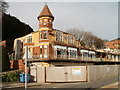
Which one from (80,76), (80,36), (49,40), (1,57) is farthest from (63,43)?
(80,36)

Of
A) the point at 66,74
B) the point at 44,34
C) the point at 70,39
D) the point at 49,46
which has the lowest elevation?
the point at 66,74

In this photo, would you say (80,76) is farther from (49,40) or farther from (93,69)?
(49,40)

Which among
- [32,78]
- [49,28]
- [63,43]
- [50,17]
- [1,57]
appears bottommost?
[32,78]

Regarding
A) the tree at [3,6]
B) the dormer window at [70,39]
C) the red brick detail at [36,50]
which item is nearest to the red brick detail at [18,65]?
the red brick detail at [36,50]

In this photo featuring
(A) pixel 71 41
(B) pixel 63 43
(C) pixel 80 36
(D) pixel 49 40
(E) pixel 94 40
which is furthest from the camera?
(E) pixel 94 40

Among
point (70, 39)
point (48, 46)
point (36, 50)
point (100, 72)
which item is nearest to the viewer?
point (100, 72)

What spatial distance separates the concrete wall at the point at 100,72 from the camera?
22.3 metres

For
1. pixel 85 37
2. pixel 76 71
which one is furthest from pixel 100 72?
pixel 85 37

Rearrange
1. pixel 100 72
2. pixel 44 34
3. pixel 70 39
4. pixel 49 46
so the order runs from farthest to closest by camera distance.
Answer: pixel 70 39 < pixel 44 34 < pixel 49 46 < pixel 100 72

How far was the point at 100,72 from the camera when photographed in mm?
24859

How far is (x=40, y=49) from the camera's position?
35.4 m

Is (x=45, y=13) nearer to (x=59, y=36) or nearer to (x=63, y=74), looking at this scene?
(x=59, y=36)

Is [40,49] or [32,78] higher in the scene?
[40,49]

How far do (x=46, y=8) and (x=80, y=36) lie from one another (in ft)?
108
